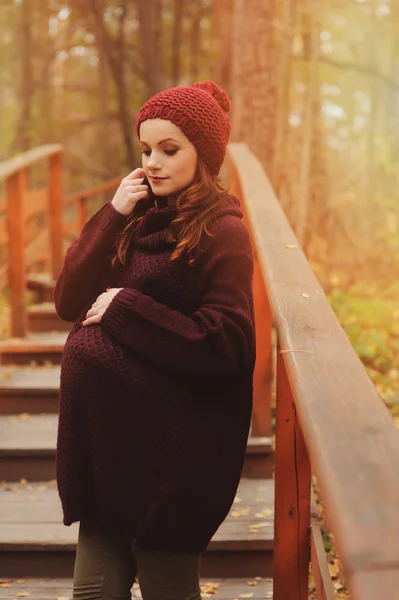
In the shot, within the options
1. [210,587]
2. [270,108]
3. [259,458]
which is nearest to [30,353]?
[259,458]

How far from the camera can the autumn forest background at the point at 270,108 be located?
630cm

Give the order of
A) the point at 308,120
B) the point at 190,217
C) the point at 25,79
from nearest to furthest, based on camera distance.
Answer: the point at 190,217
the point at 308,120
the point at 25,79

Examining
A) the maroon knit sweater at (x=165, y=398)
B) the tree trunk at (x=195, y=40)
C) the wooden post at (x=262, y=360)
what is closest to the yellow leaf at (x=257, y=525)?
the wooden post at (x=262, y=360)

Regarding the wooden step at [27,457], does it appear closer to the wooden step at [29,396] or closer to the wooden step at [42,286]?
the wooden step at [29,396]

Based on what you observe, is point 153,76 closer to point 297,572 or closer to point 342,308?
point 342,308

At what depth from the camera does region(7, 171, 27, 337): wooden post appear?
5133 millimetres

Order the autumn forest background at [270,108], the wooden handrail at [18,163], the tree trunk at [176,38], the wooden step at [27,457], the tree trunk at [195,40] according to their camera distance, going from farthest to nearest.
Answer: the tree trunk at [195,40] < the tree trunk at [176,38] < the autumn forest background at [270,108] < the wooden handrail at [18,163] < the wooden step at [27,457]

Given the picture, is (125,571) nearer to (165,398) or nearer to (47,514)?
(165,398)

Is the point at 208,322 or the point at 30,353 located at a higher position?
the point at 208,322

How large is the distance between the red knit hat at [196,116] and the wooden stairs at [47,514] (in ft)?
5.57

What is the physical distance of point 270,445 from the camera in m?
3.67

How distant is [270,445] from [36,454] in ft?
3.47

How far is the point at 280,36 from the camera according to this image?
667cm

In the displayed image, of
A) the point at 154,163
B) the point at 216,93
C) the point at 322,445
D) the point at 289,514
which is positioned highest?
the point at 216,93
